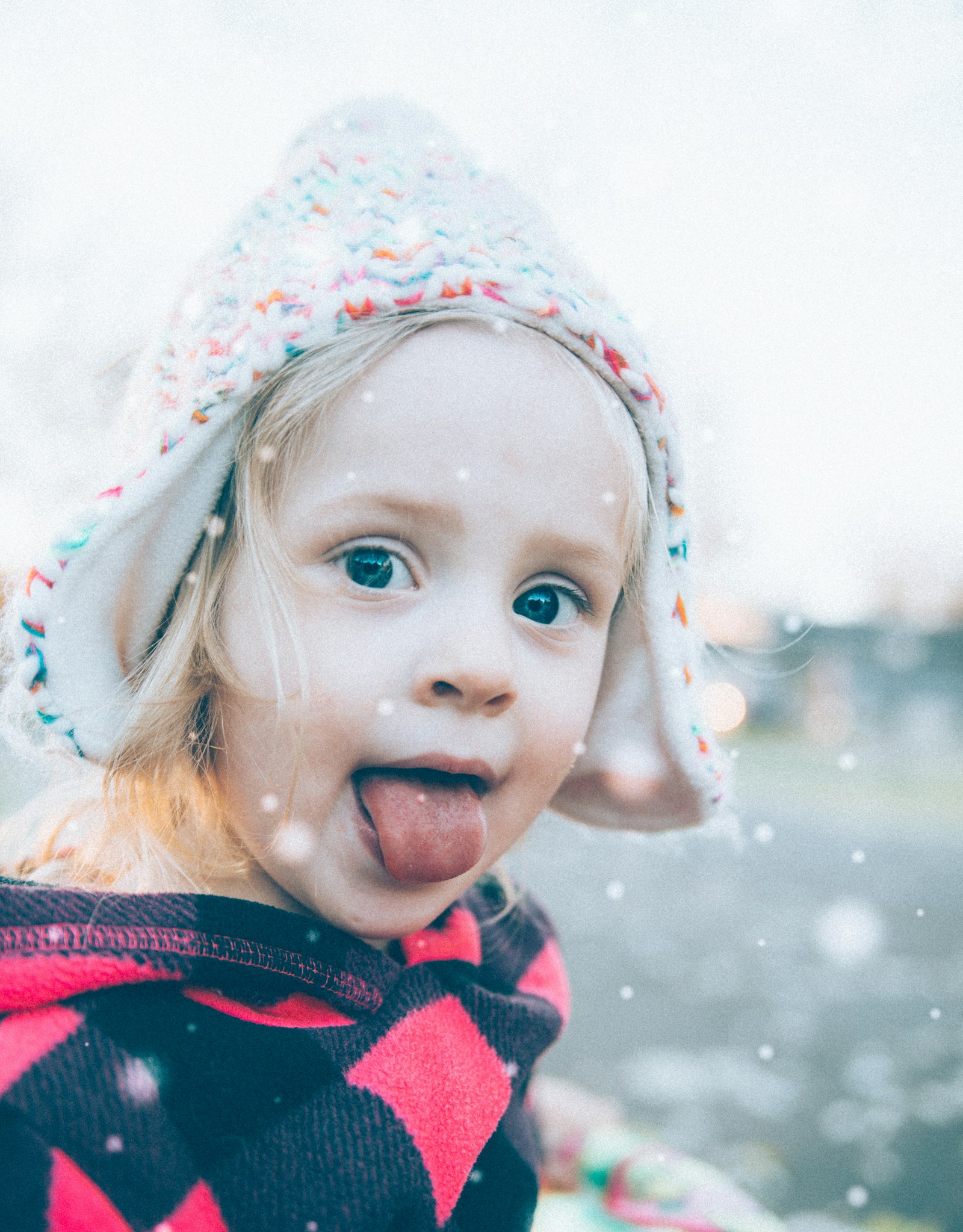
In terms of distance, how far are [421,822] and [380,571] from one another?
0.22 meters

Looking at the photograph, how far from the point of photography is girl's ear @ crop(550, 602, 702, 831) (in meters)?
1.06

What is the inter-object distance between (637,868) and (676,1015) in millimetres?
1673

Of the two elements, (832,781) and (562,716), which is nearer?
(562,716)

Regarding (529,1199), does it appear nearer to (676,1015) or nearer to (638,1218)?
(638,1218)

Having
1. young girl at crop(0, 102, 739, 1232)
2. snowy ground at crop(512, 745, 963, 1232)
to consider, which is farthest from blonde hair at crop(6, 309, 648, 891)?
snowy ground at crop(512, 745, 963, 1232)

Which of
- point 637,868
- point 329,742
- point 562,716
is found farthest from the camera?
point 637,868

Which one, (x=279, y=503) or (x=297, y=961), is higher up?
(x=279, y=503)

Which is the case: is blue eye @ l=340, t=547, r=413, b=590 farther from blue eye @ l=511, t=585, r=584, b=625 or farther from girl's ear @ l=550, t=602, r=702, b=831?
girl's ear @ l=550, t=602, r=702, b=831

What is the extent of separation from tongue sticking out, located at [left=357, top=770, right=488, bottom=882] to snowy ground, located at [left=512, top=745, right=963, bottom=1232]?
42 cm

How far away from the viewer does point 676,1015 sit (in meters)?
2.33

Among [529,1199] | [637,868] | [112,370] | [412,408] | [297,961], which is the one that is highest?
[412,408]

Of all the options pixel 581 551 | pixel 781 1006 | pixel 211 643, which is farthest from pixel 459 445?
pixel 781 1006

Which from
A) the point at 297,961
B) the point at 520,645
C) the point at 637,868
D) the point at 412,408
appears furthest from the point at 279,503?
the point at 637,868

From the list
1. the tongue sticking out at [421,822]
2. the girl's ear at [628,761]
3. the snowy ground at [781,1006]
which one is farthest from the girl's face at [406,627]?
the snowy ground at [781,1006]
